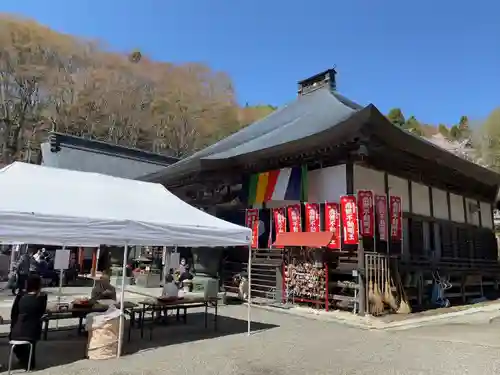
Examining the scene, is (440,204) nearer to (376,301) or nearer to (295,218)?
(295,218)

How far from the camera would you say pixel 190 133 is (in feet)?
156

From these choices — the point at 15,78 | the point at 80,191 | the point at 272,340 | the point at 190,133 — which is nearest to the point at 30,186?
the point at 80,191

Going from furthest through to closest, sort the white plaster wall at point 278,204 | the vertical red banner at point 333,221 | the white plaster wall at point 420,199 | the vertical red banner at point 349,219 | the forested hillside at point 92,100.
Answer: the forested hillside at point 92,100 < the white plaster wall at point 420,199 < the white plaster wall at point 278,204 < the vertical red banner at point 333,221 < the vertical red banner at point 349,219

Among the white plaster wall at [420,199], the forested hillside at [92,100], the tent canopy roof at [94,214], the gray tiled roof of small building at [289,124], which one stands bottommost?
the tent canopy roof at [94,214]

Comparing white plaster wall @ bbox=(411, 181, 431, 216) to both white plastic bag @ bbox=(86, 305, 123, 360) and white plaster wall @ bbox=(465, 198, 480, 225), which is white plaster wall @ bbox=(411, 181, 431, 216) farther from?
white plastic bag @ bbox=(86, 305, 123, 360)

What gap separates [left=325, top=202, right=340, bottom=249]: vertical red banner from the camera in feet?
33.2

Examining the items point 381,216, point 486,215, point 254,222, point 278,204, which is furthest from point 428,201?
point 254,222

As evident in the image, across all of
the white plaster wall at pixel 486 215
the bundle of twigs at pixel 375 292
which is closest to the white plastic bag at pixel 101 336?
the bundle of twigs at pixel 375 292

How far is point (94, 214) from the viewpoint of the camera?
5.47 m

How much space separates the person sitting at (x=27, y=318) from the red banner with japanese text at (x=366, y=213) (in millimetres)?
7127

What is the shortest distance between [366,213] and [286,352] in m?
4.88

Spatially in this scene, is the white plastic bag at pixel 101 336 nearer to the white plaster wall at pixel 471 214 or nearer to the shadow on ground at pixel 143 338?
the shadow on ground at pixel 143 338

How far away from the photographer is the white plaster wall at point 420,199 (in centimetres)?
1261

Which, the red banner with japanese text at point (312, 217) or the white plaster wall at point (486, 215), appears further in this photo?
the white plaster wall at point (486, 215)
